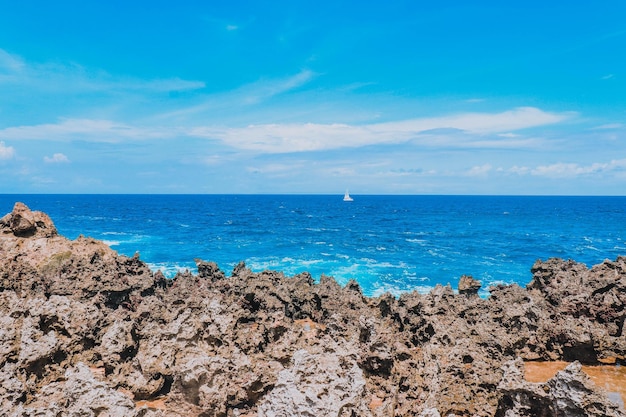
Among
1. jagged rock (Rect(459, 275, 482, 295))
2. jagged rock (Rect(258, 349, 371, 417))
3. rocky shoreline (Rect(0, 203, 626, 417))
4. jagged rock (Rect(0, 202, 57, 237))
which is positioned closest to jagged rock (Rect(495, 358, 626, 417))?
rocky shoreline (Rect(0, 203, 626, 417))

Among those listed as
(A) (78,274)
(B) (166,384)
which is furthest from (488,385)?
(A) (78,274)

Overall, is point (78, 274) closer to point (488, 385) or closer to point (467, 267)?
point (488, 385)

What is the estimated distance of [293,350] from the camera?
988cm

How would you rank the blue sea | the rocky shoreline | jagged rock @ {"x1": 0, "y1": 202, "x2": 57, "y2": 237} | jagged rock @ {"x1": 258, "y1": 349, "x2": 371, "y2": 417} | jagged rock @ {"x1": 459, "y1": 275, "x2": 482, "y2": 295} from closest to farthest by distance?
jagged rock @ {"x1": 258, "y1": 349, "x2": 371, "y2": 417} < the rocky shoreline < jagged rock @ {"x1": 459, "y1": 275, "x2": 482, "y2": 295} < jagged rock @ {"x1": 0, "y1": 202, "x2": 57, "y2": 237} < the blue sea

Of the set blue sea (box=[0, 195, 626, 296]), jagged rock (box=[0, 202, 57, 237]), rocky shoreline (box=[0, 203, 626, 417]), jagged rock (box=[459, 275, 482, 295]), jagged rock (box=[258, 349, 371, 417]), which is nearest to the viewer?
jagged rock (box=[258, 349, 371, 417])

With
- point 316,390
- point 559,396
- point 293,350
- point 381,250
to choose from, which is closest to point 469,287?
point 293,350

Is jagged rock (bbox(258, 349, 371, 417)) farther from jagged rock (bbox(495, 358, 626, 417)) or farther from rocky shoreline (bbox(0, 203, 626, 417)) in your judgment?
jagged rock (bbox(495, 358, 626, 417))

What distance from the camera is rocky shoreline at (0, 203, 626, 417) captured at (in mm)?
6395

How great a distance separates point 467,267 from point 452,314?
33.7 metres

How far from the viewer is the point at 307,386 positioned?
5.99 metres

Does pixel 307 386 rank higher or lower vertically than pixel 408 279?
higher

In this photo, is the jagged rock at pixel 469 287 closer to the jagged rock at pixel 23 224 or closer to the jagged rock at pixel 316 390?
the jagged rock at pixel 316 390

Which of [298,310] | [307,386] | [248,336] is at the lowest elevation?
[298,310]

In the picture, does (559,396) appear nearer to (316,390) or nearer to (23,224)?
(316,390)
